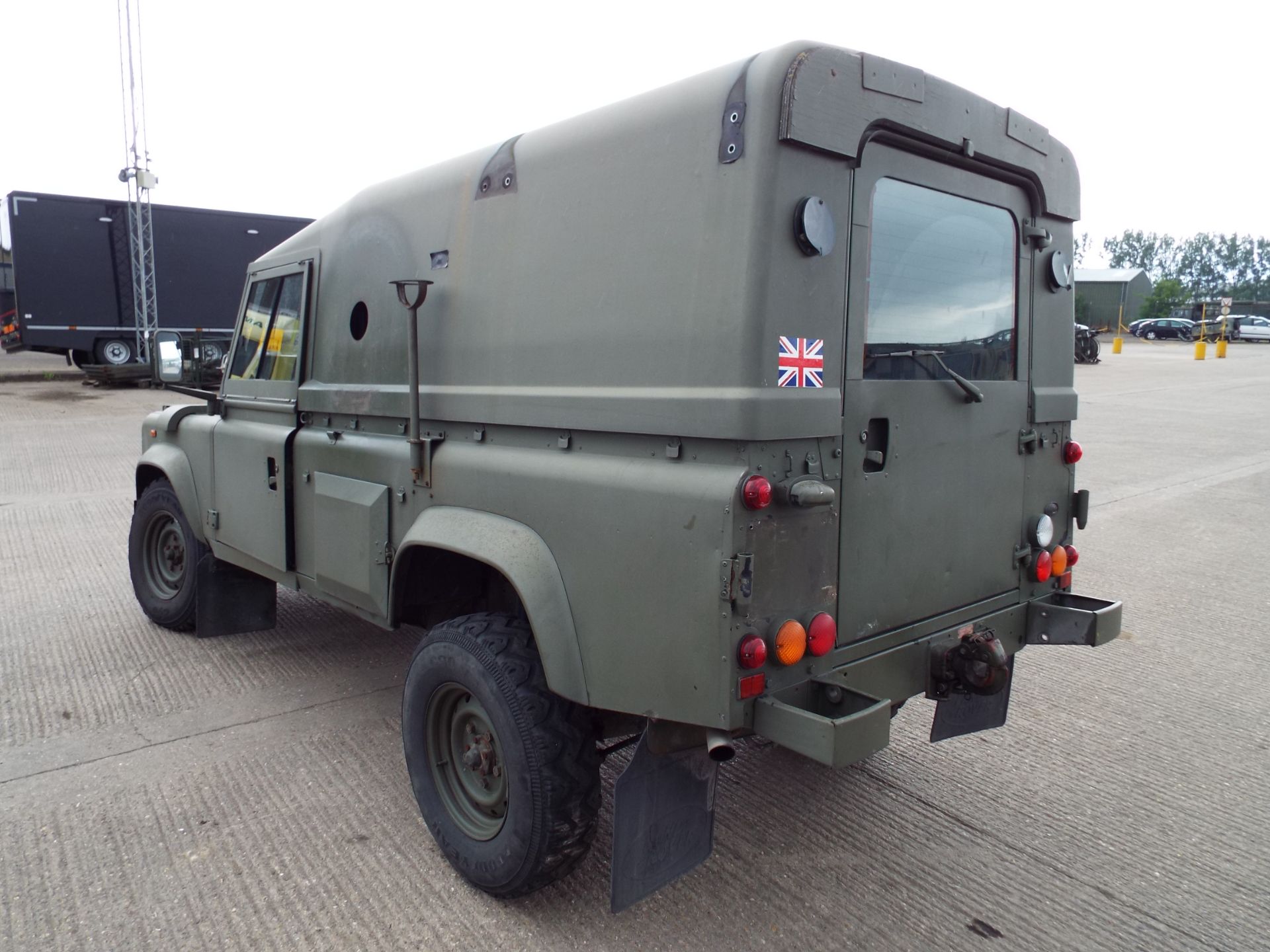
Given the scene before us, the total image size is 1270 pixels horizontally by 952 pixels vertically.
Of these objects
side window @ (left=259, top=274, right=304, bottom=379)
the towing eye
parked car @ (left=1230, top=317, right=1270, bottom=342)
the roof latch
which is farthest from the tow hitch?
parked car @ (left=1230, top=317, right=1270, bottom=342)

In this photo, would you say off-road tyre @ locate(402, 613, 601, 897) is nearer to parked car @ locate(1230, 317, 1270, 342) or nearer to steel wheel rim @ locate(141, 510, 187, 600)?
steel wheel rim @ locate(141, 510, 187, 600)

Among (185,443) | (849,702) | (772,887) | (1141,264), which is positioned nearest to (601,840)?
(772,887)

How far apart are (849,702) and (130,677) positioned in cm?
382

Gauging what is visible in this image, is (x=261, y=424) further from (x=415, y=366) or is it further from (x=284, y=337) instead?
(x=415, y=366)

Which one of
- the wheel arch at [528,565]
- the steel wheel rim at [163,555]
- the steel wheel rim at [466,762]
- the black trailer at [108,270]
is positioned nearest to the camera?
the wheel arch at [528,565]

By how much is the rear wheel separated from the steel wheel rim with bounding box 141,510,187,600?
16.6 m

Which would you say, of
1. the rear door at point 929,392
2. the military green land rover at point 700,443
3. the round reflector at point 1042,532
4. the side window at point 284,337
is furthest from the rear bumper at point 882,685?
the side window at point 284,337

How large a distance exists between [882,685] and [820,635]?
0.45 metres

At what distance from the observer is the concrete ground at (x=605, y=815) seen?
2.79m

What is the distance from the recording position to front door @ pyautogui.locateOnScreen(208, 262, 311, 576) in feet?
13.5

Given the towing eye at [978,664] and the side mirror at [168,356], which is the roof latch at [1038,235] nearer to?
the towing eye at [978,664]

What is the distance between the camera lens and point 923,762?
3887 mm

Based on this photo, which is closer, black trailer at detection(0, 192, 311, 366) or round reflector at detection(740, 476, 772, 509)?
round reflector at detection(740, 476, 772, 509)

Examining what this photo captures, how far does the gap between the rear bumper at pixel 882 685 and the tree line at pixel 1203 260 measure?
96.1 meters
